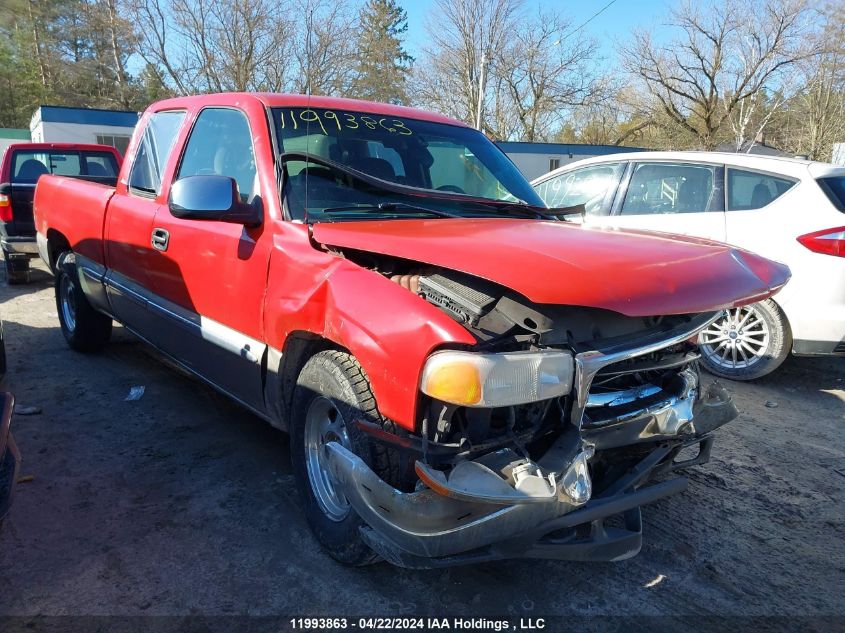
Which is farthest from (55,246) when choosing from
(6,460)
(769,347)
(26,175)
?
(769,347)

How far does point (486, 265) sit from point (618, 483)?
0.99 metres

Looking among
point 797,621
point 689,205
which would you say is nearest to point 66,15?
point 689,205

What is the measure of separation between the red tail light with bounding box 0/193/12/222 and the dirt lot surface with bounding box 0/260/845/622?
16.7 ft

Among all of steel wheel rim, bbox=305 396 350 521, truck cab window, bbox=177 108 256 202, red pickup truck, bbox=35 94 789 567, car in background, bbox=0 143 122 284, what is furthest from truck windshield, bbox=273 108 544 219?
car in background, bbox=0 143 122 284

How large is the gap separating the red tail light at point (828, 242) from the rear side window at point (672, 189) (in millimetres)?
829

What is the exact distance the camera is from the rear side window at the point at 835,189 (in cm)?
464

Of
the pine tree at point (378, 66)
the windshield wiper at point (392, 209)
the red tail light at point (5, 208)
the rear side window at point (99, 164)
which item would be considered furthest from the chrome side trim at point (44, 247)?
the pine tree at point (378, 66)

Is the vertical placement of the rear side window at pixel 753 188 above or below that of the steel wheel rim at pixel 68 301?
above

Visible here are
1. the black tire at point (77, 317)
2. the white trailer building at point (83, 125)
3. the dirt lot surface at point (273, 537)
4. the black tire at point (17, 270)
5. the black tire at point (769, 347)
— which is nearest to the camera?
the dirt lot surface at point (273, 537)

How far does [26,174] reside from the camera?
343 inches

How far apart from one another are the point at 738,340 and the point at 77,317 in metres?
5.61

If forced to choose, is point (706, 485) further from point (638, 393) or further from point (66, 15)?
point (66, 15)

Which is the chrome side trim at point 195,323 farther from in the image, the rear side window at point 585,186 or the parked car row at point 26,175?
the parked car row at point 26,175

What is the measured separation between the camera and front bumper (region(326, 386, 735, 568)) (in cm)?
191
